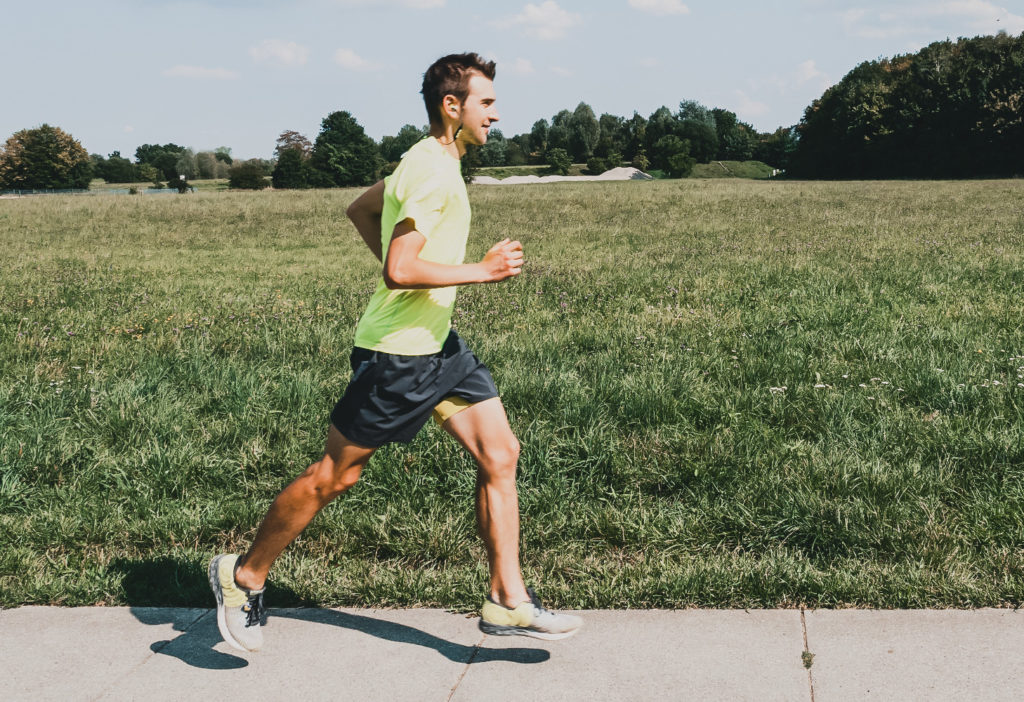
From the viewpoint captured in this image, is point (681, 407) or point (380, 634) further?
point (681, 407)

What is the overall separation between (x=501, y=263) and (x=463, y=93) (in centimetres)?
57

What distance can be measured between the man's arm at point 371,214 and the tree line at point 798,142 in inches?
1851

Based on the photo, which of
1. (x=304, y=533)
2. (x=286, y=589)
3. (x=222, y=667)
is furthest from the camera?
(x=304, y=533)

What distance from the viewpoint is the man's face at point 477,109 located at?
2754 mm

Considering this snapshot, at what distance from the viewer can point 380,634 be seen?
313 centimetres

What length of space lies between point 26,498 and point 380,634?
2242mm

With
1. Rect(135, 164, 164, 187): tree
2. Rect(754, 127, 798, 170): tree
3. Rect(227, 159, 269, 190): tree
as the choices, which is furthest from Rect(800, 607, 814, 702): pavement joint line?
Rect(135, 164, 164, 187): tree

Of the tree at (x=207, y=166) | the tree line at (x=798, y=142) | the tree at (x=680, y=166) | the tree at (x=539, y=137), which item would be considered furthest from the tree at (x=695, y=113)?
the tree at (x=207, y=166)

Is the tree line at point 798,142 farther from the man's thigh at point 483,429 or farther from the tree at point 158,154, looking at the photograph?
the man's thigh at point 483,429

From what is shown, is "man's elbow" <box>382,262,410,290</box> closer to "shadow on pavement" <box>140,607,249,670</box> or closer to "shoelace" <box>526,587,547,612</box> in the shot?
"shoelace" <box>526,587,547,612</box>

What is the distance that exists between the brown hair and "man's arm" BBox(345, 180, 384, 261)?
1.12 ft

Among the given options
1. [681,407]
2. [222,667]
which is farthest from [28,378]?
[681,407]

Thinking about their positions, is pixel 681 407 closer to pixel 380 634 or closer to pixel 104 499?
pixel 380 634

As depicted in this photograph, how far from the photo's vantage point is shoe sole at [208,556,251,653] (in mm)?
2906
